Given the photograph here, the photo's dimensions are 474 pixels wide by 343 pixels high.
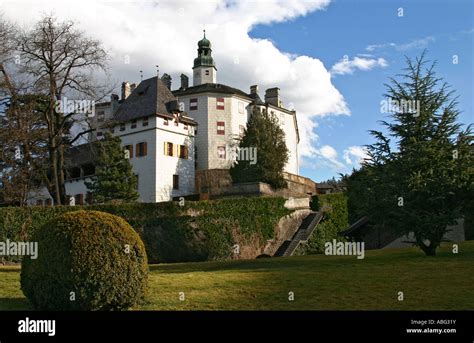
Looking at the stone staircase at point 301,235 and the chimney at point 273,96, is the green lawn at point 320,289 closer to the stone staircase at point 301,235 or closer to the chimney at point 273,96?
the stone staircase at point 301,235

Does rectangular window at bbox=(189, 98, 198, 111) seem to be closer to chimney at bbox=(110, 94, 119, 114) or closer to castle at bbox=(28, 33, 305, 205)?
castle at bbox=(28, 33, 305, 205)

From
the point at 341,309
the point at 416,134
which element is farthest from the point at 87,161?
the point at 341,309

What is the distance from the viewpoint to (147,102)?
52.2 metres

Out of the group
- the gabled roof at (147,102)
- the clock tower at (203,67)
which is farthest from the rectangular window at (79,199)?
the clock tower at (203,67)

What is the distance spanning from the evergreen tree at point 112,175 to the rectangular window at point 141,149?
837 centimetres

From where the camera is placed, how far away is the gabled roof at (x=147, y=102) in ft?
168

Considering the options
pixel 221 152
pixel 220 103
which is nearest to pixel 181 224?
pixel 221 152

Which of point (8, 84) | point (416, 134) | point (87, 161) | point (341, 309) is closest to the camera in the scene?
point (341, 309)

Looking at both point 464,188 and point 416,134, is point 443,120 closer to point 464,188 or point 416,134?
point 416,134

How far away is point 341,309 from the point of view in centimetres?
1355

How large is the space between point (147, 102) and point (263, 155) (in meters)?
12.6

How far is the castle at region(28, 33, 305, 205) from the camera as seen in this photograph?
50.3 m
